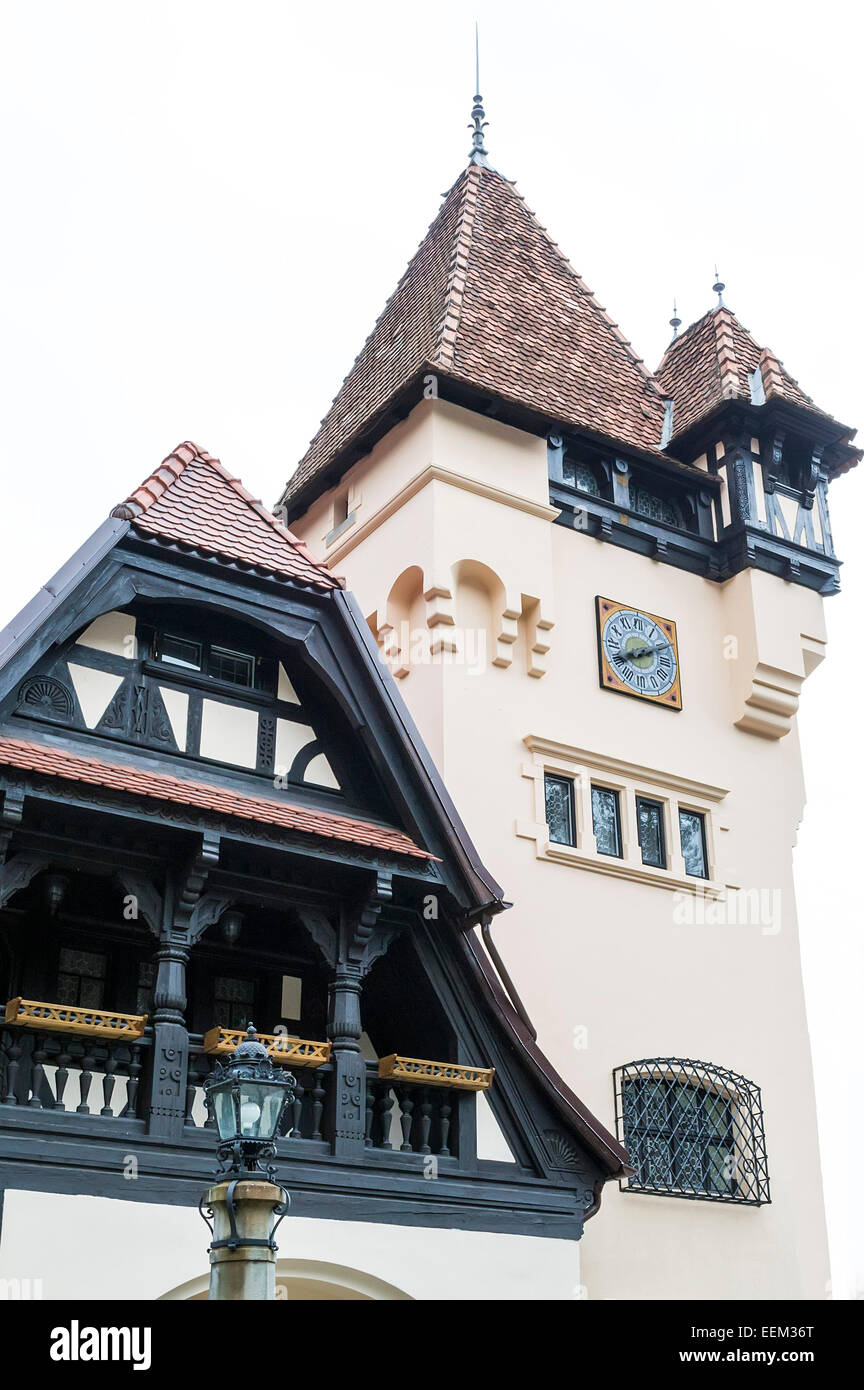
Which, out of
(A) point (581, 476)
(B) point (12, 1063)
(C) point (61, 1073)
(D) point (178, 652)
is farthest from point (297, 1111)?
(A) point (581, 476)

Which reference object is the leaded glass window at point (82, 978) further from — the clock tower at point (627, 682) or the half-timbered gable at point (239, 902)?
the clock tower at point (627, 682)

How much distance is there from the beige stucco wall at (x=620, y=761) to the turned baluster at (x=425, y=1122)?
11.0 ft

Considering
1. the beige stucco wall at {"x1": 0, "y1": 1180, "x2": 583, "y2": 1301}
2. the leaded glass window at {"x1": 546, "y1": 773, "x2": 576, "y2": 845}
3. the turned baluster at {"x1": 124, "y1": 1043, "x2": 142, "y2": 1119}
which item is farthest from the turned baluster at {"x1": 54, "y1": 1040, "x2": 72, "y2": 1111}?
the leaded glass window at {"x1": 546, "y1": 773, "x2": 576, "y2": 845}

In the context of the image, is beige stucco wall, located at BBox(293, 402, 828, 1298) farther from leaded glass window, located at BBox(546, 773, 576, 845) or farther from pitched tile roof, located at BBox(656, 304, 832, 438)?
pitched tile roof, located at BBox(656, 304, 832, 438)

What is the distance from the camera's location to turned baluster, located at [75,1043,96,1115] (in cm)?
1058

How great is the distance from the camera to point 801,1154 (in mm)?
16578

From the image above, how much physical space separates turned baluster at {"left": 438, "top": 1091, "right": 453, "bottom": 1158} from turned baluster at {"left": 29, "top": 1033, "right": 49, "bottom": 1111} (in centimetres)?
320

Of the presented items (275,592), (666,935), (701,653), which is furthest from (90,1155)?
(701,653)

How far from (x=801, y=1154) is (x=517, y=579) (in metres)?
6.98

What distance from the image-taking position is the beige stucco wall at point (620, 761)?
15.5 metres

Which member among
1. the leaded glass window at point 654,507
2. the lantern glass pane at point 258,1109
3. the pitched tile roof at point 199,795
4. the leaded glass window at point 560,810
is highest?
the leaded glass window at point 654,507

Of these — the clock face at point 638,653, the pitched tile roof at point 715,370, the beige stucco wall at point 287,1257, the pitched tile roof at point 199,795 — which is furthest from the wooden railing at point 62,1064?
the pitched tile roof at point 715,370

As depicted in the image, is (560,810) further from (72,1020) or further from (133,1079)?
(72,1020)
